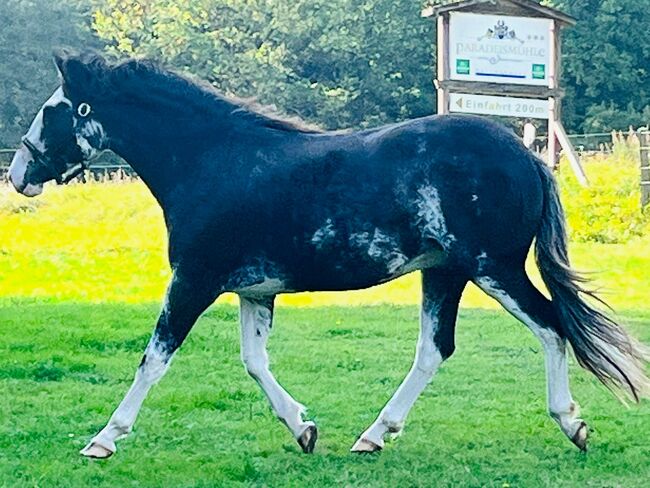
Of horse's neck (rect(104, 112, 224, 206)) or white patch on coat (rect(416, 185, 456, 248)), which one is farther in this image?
horse's neck (rect(104, 112, 224, 206))

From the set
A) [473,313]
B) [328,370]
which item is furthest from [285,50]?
[328,370]

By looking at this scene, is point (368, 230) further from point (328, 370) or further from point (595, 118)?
point (595, 118)

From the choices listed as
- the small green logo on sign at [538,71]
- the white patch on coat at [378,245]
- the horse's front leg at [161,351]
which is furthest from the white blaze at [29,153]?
the small green logo on sign at [538,71]

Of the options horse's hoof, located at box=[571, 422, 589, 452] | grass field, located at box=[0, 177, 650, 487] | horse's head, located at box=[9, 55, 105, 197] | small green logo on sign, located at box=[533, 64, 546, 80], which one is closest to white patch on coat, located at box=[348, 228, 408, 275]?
grass field, located at box=[0, 177, 650, 487]

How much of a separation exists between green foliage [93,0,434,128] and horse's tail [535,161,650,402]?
35.9 metres

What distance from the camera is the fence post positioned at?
18.7 m

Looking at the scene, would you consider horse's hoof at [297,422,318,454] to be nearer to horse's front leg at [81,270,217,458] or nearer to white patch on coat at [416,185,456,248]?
horse's front leg at [81,270,217,458]

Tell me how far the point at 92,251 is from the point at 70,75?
449 inches

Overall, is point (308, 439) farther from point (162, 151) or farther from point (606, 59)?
point (606, 59)

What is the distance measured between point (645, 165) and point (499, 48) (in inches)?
124

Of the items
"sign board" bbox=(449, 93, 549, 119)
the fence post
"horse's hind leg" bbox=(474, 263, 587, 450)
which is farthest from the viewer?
"sign board" bbox=(449, 93, 549, 119)

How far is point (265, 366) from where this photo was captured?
5.92 metres

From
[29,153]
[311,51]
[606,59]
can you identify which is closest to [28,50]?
[311,51]

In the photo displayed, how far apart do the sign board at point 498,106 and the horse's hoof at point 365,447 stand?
13852 millimetres
